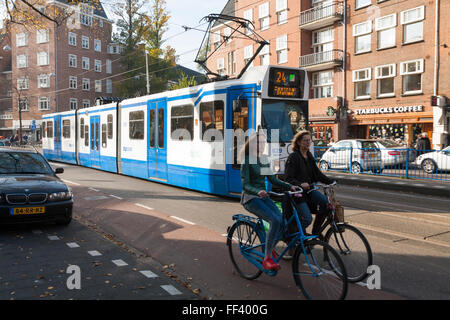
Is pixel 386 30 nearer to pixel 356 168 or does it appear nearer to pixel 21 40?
pixel 356 168

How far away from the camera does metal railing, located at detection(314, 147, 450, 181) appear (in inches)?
573

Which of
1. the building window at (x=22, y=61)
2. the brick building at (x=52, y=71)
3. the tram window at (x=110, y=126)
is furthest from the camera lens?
the building window at (x=22, y=61)

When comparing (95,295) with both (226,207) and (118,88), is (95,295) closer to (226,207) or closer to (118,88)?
(226,207)

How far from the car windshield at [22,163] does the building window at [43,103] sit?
47.2 meters

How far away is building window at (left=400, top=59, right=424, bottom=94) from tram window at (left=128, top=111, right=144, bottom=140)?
57.0 feet

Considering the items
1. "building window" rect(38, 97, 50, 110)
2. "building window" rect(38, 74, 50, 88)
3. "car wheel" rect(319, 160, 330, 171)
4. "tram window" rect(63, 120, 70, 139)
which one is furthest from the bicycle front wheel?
"building window" rect(38, 74, 50, 88)

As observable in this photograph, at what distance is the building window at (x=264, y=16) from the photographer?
3378 cm

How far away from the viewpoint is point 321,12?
95.7 feet

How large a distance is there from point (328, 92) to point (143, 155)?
19.7 metres

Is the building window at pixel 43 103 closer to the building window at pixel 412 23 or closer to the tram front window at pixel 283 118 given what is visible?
the building window at pixel 412 23

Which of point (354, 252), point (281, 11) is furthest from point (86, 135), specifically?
point (281, 11)

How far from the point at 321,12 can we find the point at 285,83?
21838 mm

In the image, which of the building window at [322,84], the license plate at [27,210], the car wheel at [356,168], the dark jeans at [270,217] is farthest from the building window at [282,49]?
the dark jeans at [270,217]

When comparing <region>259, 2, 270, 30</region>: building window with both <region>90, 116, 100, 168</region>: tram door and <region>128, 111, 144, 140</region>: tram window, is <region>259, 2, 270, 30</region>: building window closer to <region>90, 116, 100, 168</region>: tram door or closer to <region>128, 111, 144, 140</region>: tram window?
<region>90, 116, 100, 168</region>: tram door
